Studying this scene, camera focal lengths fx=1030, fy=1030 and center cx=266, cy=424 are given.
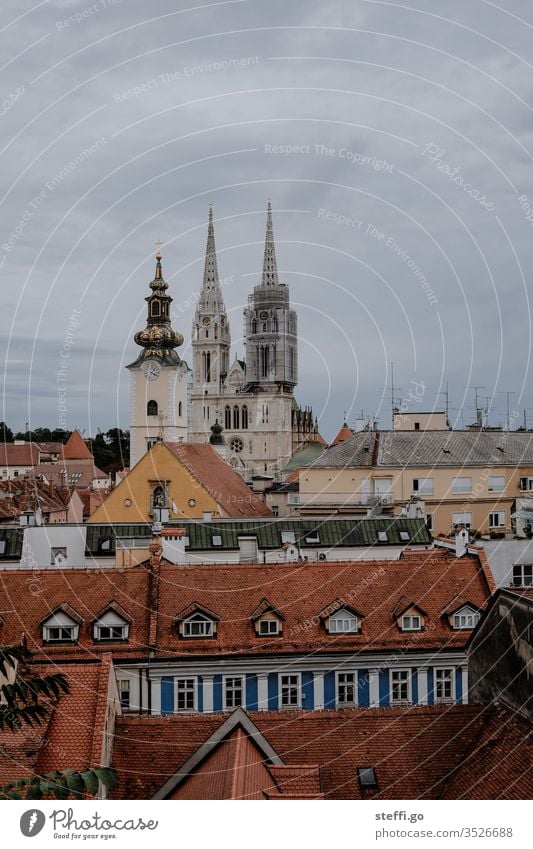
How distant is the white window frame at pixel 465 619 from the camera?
21109 mm

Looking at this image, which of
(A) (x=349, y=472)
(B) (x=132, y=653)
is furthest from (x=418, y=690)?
(A) (x=349, y=472)

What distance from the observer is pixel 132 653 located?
19.9m

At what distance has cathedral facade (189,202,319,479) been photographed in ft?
371

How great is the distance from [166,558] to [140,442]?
3224 cm

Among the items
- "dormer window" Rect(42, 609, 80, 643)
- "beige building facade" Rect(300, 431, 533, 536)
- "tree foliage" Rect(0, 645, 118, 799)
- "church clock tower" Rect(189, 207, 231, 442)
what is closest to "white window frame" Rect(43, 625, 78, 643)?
"dormer window" Rect(42, 609, 80, 643)

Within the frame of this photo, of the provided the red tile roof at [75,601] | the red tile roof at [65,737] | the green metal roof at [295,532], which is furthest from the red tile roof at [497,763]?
the green metal roof at [295,532]

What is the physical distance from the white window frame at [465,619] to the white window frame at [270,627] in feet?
12.0

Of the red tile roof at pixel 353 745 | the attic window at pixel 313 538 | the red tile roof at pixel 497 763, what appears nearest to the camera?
the red tile roof at pixel 497 763

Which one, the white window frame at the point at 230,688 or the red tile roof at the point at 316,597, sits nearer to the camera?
the white window frame at the point at 230,688

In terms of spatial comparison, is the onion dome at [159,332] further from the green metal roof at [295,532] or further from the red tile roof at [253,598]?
the red tile roof at [253,598]

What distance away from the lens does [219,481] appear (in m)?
39.2
